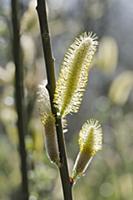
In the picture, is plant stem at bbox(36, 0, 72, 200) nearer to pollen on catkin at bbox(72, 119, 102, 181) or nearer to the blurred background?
pollen on catkin at bbox(72, 119, 102, 181)

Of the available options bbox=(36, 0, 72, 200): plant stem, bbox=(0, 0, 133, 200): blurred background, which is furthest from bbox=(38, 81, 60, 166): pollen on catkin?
bbox=(0, 0, 133, 200): blurred background

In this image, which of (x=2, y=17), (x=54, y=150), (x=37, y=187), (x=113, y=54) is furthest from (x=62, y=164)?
(x=113, y=54)

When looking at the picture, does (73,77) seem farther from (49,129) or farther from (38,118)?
(38,118)

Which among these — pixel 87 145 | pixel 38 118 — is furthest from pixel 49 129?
pixel 38 118

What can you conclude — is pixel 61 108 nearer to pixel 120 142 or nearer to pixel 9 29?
pixel 9 29

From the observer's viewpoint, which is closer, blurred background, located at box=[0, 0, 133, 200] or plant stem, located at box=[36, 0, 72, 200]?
plant stem, located at box=[36, 0, 72, 200]

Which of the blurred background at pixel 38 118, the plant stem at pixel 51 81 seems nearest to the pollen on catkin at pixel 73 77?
the plant stem at pixel 51 81
